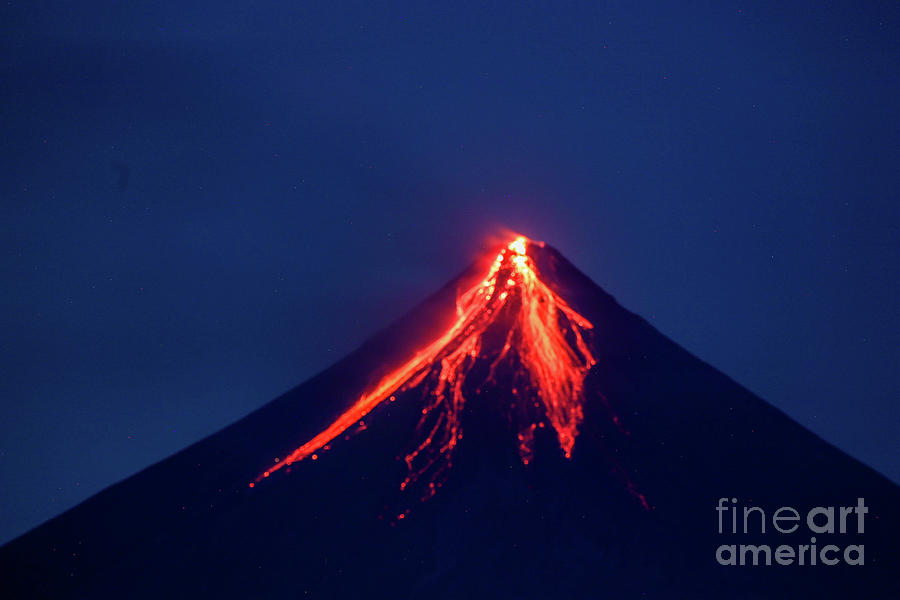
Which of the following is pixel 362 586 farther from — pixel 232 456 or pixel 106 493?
pixel 106 493

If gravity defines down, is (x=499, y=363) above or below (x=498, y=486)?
above

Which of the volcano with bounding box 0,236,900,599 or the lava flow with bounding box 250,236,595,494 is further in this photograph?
the lava flow with bounding box 250,236,595,494

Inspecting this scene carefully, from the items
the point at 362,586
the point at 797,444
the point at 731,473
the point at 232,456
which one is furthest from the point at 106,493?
the point at 797,444

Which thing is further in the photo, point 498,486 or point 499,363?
point 499,363

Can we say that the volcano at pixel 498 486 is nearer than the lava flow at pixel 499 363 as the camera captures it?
Yes
